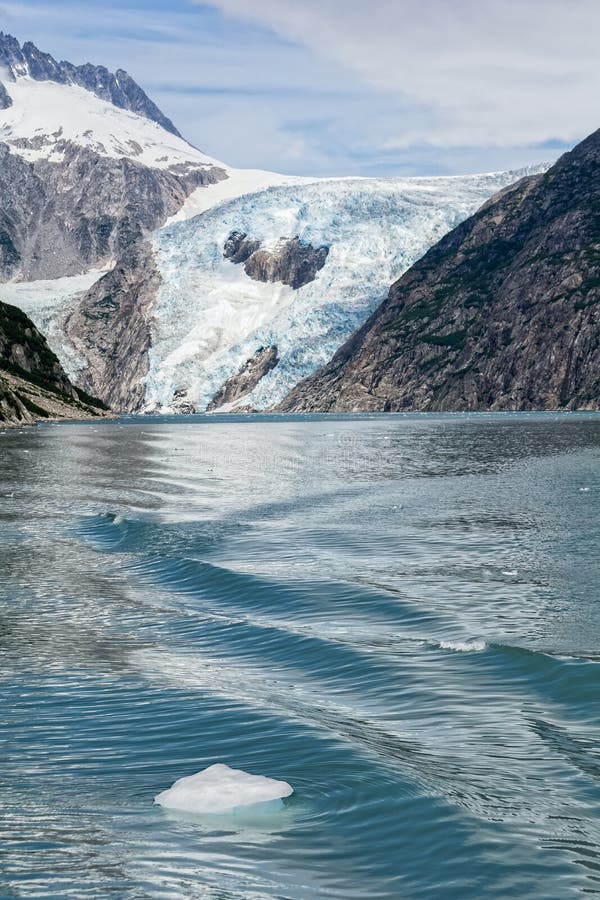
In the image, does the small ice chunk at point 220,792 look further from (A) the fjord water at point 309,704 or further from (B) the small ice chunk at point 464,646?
(B) the small ice chunk at point 464,646

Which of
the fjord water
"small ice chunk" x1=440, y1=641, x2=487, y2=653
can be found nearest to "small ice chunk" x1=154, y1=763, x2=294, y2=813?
the fjord water

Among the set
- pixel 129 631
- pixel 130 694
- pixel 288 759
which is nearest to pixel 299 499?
pixel 129 631

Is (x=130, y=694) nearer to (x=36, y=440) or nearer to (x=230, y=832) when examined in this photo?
(x=230, y=832)

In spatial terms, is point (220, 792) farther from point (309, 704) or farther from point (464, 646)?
point (464, 646)

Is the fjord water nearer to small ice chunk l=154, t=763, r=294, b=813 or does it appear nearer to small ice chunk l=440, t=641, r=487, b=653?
small ice chunk l=440, t=641, r=487, b=653

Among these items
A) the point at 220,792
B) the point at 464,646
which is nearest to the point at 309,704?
the point at 464,646

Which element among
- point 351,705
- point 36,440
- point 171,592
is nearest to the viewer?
point 351,705

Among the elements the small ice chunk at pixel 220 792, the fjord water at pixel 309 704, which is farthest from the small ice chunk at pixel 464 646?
the small ice chunk at pixel 220 792
